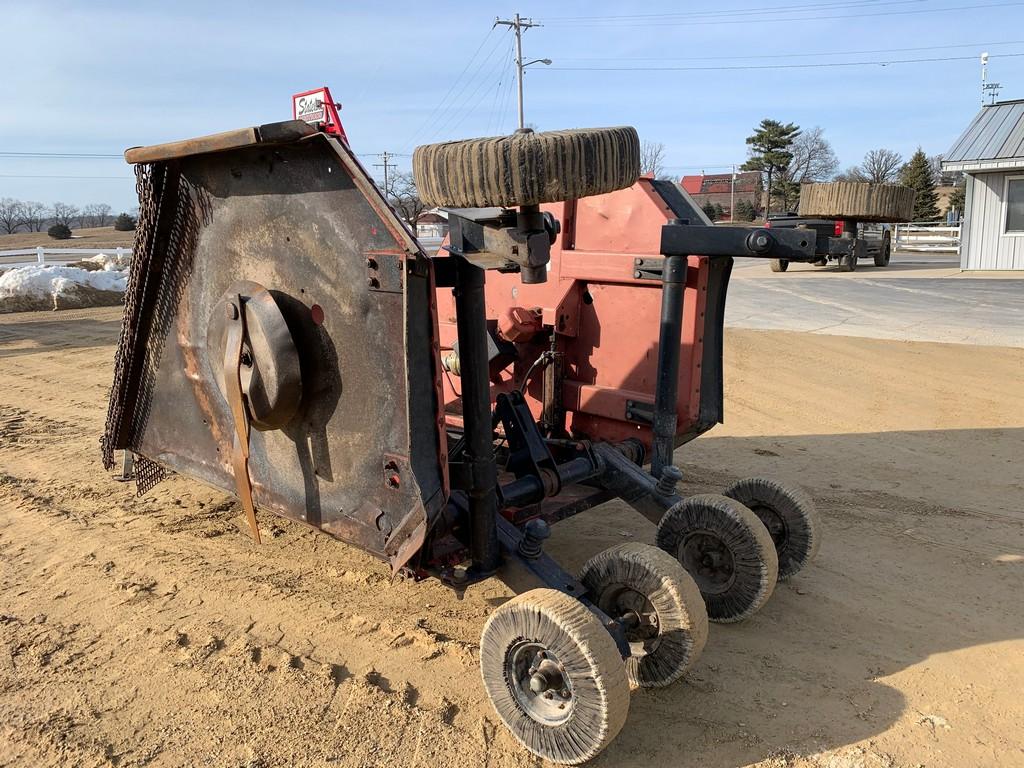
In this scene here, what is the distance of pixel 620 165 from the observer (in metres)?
2.56

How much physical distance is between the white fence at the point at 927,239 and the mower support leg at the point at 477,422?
30.7 metres

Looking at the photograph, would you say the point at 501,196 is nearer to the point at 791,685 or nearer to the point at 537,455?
the point at 537,455

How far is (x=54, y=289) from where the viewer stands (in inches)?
592

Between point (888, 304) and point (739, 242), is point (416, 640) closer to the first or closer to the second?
point (739, 242)

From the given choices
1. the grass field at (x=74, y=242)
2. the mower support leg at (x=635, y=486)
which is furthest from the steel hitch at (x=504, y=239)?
the grass field at (x=74, y=242)

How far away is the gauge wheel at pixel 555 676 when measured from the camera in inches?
96.3

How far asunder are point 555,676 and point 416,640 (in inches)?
34.0

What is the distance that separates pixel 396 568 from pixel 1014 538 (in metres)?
3.48

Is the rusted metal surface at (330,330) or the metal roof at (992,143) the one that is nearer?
the rusted metal surface at (330,330)

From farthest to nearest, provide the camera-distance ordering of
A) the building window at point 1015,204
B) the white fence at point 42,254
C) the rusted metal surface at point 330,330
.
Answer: the white fence at point 42,254 → the building window at point 1015,204 → the rusted metal surface at point 330,330

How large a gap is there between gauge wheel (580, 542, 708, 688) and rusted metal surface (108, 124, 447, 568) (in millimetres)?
716

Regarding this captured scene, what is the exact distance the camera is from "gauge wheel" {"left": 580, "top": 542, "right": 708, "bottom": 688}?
9.09 ft

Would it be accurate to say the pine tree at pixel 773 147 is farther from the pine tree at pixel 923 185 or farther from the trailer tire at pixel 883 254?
the trailer tire at pixel 883 254

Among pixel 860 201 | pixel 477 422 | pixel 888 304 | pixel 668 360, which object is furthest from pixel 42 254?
pixel 477 422
